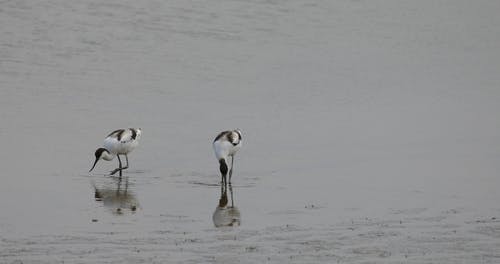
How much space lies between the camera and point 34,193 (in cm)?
1514

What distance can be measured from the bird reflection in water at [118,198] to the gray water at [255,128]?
66 millimetres

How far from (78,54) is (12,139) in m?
9.65

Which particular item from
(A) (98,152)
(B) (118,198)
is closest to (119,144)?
(A) (98,152)

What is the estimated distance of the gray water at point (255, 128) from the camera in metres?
12.7

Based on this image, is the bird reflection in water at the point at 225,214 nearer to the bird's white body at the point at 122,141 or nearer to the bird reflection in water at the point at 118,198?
the bird reflection in water at the point at 118,198

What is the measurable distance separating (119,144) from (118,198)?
114 inches

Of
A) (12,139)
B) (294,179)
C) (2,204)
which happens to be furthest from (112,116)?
(2,204)

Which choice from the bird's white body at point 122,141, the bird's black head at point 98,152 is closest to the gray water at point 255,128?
the bird's black head at point 98,152

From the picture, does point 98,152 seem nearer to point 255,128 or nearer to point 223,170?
point 223,170

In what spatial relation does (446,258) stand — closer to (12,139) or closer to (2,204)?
(2,204)

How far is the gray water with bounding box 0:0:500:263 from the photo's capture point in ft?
41.7

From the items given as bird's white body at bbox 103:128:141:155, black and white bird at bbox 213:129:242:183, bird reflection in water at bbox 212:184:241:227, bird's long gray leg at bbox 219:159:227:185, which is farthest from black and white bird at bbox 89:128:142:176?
bird reflection in water at bbox 212:184:241:227

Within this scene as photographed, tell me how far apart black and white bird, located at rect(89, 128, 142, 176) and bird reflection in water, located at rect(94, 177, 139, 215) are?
1.50 metres

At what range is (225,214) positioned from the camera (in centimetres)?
1448
